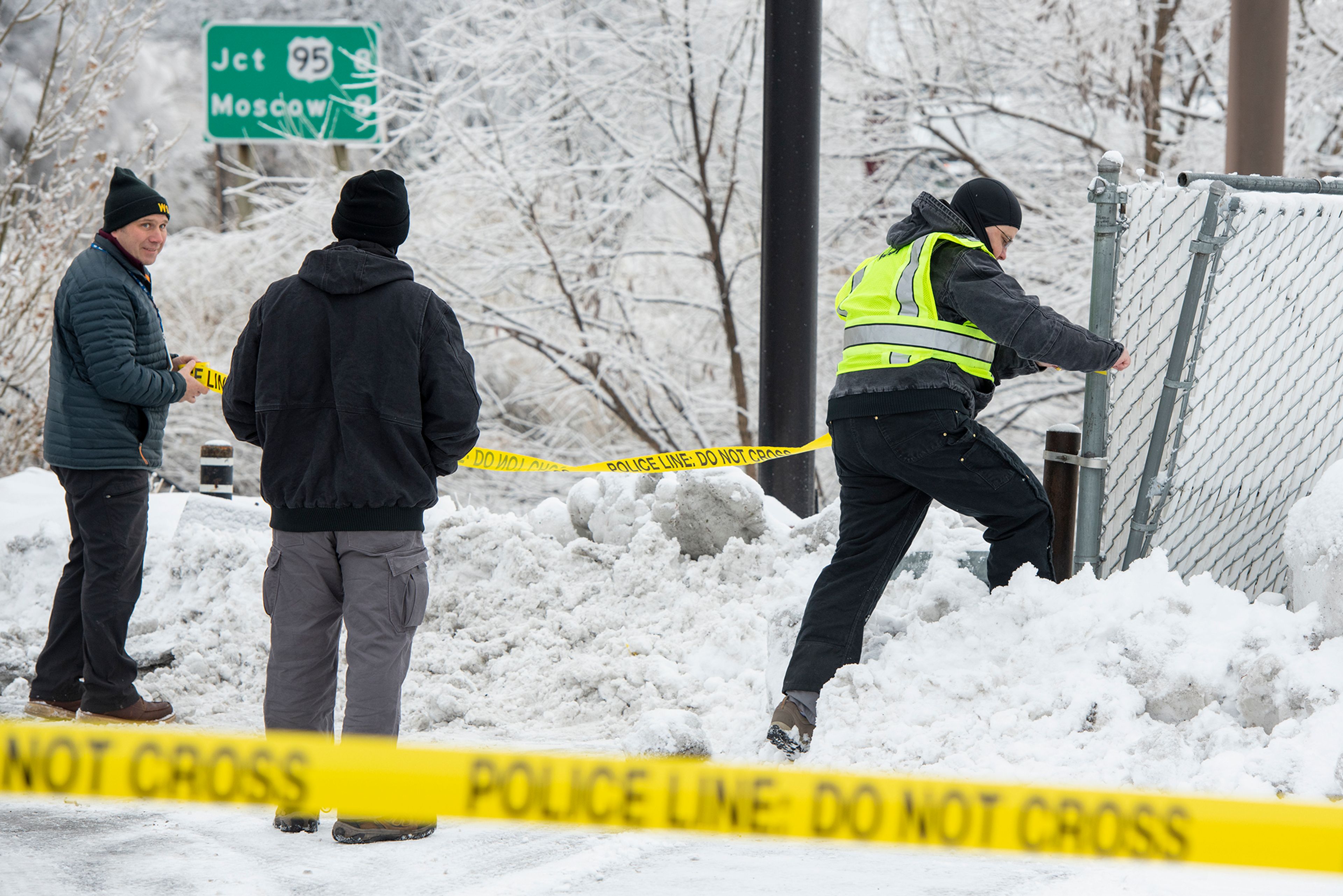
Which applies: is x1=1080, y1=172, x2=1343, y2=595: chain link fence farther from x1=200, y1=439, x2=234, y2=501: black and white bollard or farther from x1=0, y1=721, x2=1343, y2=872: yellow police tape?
x1=200, y1=439, x2=234, y2=501: black and white bollard

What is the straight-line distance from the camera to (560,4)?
32.4ft

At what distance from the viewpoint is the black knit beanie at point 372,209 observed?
10.1ft

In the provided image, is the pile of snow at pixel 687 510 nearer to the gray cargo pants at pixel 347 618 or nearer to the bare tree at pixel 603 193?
the gray cargo pants at pixel 347 618

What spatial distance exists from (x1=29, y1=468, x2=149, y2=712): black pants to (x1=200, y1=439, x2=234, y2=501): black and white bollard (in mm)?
2688

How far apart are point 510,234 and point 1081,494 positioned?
22.7 feet

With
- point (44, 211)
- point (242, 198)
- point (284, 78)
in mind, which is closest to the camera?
point (44, 211)

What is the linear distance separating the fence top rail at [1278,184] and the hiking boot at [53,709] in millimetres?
4097

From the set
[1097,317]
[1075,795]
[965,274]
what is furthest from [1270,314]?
[1075,795]

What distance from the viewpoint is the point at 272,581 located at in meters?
3.10

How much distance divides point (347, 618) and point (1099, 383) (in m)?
2.40

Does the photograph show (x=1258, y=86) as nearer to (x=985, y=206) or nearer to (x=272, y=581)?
(x=985, y=206)

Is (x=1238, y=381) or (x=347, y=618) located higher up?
(x=1238, y=381)

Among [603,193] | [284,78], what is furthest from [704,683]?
[284,78]

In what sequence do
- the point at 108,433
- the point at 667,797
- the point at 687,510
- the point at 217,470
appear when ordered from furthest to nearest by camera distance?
the point at 217,470 < the point at 687,510 < the point at 108,433 < the point at 667,797
